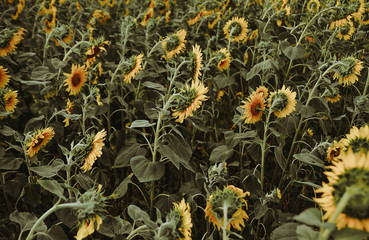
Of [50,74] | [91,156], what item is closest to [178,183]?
[91,156]

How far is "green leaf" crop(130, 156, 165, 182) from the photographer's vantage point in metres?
1.27

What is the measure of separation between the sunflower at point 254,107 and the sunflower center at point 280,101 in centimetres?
6

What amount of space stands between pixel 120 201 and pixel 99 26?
6.83 feet

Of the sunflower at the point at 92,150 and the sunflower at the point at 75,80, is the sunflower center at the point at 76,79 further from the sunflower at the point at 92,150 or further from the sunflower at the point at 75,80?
the sunflower at the point at 92,150

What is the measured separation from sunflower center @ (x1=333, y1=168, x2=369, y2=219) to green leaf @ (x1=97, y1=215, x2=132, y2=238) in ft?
2.55

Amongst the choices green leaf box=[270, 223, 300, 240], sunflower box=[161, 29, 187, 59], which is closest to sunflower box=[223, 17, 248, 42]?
sunflower box=[161, 29, 187, 59]

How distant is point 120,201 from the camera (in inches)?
71.6

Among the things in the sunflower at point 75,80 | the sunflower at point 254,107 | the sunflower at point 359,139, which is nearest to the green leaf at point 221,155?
the sunflower at point 254,107

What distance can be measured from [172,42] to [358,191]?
1578 millimetres

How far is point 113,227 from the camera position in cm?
116

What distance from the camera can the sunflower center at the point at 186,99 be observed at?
1.23 metres

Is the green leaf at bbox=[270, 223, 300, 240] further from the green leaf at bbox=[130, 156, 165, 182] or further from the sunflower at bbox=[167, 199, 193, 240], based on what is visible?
the green leaf at bbox=[130, 156, 165, 182]

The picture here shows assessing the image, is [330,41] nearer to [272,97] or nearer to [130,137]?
[272,97]

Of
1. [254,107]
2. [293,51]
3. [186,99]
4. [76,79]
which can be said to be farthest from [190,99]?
[293,51]
